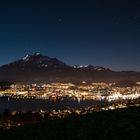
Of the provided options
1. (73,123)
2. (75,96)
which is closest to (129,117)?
(73,123)

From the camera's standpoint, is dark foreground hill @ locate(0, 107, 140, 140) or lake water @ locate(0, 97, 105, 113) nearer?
dark foreground hill @ locate(0, 107, 140, 140)

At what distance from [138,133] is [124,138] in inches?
21.4

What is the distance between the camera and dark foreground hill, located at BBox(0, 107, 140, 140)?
923 cm

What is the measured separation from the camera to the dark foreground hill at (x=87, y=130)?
30.3 feet

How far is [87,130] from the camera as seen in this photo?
10.0m

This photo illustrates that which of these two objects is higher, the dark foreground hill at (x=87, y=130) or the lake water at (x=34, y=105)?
the dark foreground hill at (x=87, y=130)

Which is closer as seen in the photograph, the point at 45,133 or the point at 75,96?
the point at 45,133

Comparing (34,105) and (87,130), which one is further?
(34,105)

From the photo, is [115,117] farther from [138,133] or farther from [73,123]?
[138,133]

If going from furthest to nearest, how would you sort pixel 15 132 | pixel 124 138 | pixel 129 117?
pixel 129 117 < pixel 15 132 < pixel 124 138

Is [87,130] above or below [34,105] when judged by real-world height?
above

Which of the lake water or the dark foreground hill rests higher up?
the dark foreground hill

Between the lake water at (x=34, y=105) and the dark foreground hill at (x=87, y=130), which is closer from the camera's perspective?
the dark foreground hill at (x=87, y=130)

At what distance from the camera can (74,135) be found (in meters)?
9.59
